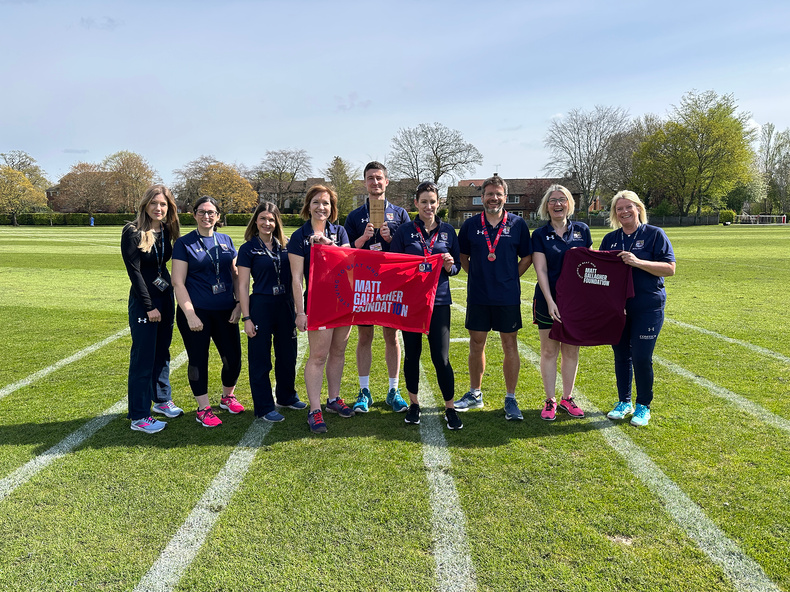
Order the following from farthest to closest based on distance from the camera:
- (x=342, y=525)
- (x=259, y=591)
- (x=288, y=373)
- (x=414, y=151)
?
(x=414, y=151), (x=288, y=373), (x=342, y=525), (x=259, y=591)

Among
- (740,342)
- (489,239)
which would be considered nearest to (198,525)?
(489,239)

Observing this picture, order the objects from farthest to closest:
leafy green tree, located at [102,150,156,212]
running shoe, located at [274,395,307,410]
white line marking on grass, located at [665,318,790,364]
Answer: leafy green tree, located at [102,150,156,212] → white line marking on grass, located at [665,318,790,364] → running shoe, located at [274,395,307,410]

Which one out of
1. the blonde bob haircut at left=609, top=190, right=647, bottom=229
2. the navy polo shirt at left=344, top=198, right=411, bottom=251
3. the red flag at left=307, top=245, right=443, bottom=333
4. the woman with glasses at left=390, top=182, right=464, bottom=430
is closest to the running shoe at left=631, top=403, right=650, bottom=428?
the woman with glasses at left=390, top=182, right=464, bottom=430

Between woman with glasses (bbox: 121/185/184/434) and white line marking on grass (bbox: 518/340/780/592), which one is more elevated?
woman with glasses (bbox: 121/185/184/434)

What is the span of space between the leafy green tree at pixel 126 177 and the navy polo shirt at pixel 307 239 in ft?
258

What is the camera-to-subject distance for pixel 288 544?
9.21 ft

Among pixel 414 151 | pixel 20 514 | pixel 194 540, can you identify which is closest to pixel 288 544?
pixel 194 540

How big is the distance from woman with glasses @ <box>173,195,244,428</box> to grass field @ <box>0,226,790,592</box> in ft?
1.69

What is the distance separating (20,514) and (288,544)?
1.76 metres

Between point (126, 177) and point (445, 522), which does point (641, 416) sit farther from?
point (126, 177)

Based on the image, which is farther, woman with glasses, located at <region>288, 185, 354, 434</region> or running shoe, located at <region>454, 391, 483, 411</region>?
running shoe, located at <region>454, 391, 483, 411</region>

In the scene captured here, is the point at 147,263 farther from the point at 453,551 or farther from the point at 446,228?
the point at 453,551

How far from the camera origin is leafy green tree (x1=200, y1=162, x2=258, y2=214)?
2916 inches

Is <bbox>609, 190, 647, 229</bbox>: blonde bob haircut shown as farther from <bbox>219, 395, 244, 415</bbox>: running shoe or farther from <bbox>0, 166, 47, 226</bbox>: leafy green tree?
<bbox>0, 166, 47, 226</bbox>: leafy green tree
